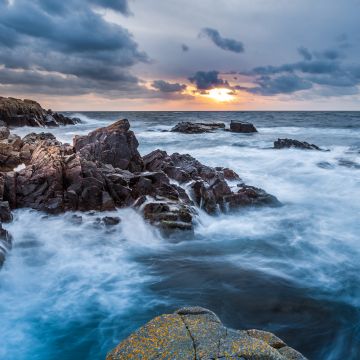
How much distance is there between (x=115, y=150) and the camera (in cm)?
1667

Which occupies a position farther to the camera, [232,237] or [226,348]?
[232,237]

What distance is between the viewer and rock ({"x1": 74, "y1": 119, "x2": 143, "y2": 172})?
54.0 ft

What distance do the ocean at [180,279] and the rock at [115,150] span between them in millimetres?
4771

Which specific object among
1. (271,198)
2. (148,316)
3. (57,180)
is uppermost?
(57,180)

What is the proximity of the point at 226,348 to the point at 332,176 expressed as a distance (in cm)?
1768

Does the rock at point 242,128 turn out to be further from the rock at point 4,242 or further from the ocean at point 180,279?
the rock at point 4,242

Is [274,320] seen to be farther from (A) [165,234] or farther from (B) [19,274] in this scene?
(B) [19,274]

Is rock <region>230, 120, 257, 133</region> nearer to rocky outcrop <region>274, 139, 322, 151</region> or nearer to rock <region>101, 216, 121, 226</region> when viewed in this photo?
rocky outcrop <region>274, 139, 322, 151</region>

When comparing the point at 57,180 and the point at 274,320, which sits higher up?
the point at 57,180

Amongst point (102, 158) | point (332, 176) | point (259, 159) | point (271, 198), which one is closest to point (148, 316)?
point (271, 198)

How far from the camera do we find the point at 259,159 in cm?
2502

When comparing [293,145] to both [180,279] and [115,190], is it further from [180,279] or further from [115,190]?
[180,279]

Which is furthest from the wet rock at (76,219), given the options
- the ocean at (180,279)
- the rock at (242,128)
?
the rock at (242,128)

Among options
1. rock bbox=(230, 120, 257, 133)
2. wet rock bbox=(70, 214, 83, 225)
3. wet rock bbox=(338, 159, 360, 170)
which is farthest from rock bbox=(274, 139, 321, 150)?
wet rock bbox=(70, 214, 83, 225)
